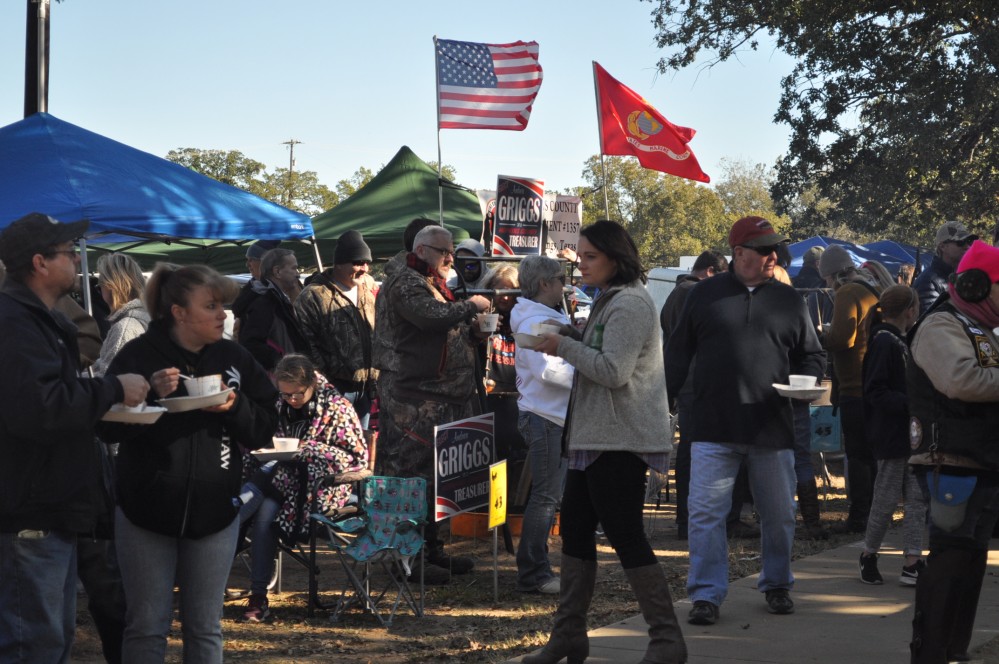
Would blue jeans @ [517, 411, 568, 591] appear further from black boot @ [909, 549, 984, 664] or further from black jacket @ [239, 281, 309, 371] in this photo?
black boot @ [909, 549, 984, 664]

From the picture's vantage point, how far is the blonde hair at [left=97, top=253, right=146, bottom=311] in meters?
7.45

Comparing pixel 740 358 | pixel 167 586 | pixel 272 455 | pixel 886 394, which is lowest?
pixel 167 586

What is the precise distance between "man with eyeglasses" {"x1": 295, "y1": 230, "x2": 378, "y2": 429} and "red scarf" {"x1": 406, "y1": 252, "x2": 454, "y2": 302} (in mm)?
1134

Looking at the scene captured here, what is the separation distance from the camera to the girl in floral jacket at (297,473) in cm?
693

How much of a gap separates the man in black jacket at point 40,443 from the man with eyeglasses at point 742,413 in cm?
350

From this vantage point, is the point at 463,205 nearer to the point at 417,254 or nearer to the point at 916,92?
the point at 417,254

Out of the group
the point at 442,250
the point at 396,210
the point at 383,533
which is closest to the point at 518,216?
the point at 442,250

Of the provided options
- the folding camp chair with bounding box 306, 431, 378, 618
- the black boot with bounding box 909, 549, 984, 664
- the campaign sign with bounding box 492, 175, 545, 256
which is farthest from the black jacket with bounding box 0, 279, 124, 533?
the campaign sign with bounding box 492, 175, 545, 256

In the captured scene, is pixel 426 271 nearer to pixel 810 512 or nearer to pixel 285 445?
pixel 285 445

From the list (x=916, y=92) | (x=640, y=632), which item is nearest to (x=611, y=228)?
(x=640, y=632)

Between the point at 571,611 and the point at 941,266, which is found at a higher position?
the point at 941,266

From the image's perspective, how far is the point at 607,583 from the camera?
7.91 metres

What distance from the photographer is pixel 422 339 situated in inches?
305

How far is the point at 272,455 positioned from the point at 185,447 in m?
2.53
